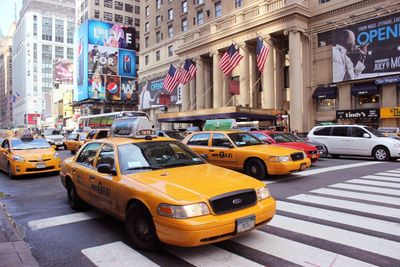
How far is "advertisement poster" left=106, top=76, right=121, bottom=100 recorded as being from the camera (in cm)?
7725

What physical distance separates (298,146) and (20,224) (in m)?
9.62

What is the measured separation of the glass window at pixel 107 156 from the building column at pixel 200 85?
37.8 m

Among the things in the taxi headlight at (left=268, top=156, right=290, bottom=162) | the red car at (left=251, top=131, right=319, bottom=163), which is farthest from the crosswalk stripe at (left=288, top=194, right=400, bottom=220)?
the red car at (left=251, top=131, right=319, bottom=163)

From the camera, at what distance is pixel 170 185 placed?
462 cm

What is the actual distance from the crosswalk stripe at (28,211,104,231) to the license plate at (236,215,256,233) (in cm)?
329

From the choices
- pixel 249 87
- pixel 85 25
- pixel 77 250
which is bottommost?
pixel 77 250

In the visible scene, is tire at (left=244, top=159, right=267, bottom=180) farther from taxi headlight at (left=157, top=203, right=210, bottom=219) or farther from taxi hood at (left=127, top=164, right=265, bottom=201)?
taxi headlight at (left=157, top=203, right=210, bottom=219)


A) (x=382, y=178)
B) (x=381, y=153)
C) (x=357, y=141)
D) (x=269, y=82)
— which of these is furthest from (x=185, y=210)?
(x=269, y=82)

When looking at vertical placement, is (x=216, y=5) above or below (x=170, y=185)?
above

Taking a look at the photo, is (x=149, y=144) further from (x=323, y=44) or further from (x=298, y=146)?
(x=323, y=44)

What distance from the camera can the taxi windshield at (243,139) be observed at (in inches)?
429

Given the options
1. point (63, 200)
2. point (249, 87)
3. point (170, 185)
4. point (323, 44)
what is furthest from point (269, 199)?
point (249, 87)

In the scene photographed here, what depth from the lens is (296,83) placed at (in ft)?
104

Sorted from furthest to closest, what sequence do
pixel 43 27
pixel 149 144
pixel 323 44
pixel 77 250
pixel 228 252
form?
pixel 43 27 → pixel 323 44 → pixel 149 144 → pixel 77 250 → pixel 228 252
